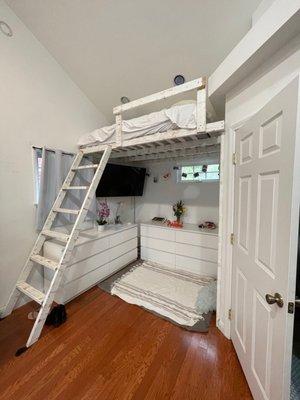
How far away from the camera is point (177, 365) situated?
1499mm

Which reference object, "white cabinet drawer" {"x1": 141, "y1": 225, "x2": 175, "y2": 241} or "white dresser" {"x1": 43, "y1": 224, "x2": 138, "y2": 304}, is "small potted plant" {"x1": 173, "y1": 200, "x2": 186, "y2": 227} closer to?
"white cabinet drawer" {"x1": 141, "y1": 225, "x2": 175, "y2": 241}

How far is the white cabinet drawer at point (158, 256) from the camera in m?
3.16

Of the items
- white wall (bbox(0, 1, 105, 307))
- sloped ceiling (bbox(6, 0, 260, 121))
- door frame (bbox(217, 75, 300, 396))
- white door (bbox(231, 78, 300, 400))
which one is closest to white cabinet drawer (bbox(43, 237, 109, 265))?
white wall (bbox(0, 1, 105, 307))

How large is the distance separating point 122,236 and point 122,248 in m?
0.20

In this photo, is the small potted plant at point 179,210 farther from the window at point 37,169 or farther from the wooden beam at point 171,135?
the window at point 37,169

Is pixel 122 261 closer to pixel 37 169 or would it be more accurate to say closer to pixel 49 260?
pixel 49 260

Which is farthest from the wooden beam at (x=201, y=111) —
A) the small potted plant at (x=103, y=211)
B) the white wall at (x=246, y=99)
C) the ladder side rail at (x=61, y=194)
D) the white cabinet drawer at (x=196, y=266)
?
the small potted plant at (x=103, y=211)

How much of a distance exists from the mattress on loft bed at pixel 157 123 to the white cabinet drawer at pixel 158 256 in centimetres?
199

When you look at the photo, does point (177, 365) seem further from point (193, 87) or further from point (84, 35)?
point (84, 35)

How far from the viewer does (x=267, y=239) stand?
3.44 feet

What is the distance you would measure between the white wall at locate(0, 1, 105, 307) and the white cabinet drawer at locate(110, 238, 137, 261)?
1103mm

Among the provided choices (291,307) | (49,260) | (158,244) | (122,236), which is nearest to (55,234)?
(49,260)

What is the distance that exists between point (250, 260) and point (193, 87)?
4.93 ft

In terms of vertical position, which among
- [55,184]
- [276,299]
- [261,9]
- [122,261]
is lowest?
[122,261]
